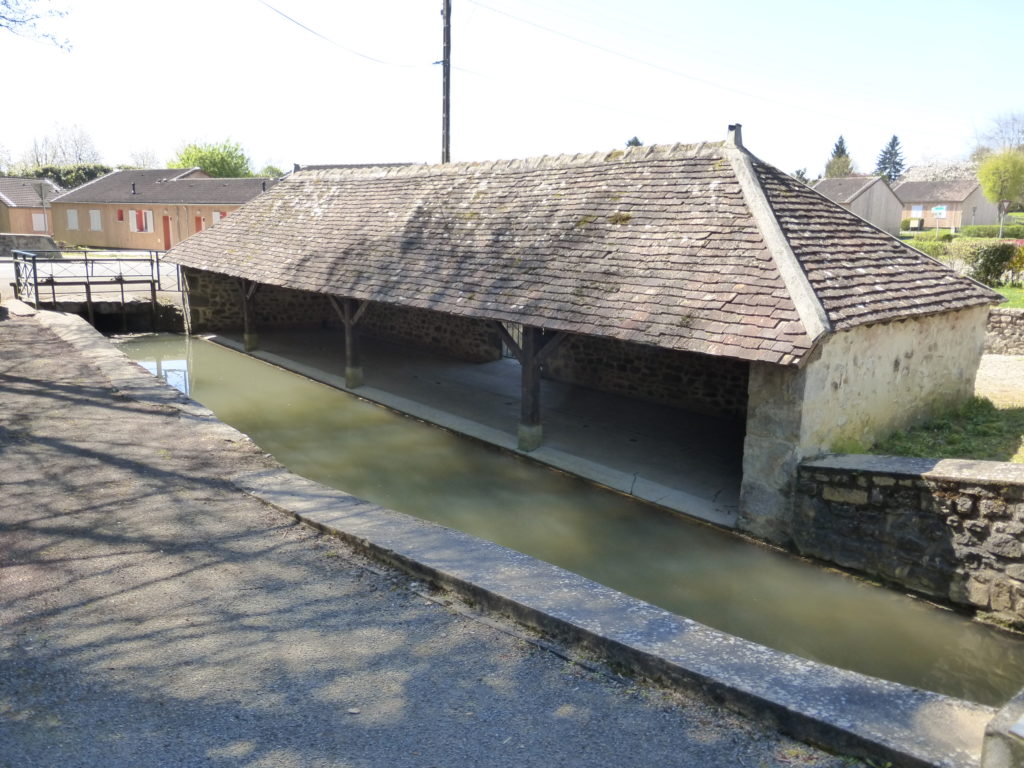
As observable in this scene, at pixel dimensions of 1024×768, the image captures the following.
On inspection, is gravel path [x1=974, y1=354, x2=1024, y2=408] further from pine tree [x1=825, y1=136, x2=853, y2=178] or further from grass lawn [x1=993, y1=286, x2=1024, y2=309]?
pine tree [x1=825, y1=136, x2=853, y2=178]

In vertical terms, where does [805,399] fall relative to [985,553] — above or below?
above

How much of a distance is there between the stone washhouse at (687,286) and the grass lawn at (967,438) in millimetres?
212

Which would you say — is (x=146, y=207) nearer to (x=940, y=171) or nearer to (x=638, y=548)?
(x=638, y=548)

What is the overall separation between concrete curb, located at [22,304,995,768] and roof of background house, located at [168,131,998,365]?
3.33 meters

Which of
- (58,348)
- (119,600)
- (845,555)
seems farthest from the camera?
(58,348)

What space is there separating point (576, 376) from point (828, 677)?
9599mm

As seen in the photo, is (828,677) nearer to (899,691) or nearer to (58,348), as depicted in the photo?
(899,691)

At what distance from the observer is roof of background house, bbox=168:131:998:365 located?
6832 millimetres

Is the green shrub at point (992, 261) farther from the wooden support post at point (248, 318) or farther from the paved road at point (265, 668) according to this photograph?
the paved road at point (265, 668)

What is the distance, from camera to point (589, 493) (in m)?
8.05

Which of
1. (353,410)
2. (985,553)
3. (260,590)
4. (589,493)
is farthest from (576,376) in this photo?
(260,590)

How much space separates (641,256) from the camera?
8.20 metres

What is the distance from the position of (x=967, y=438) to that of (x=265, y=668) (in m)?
7.82

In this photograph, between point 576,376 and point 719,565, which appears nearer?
point 719,565
